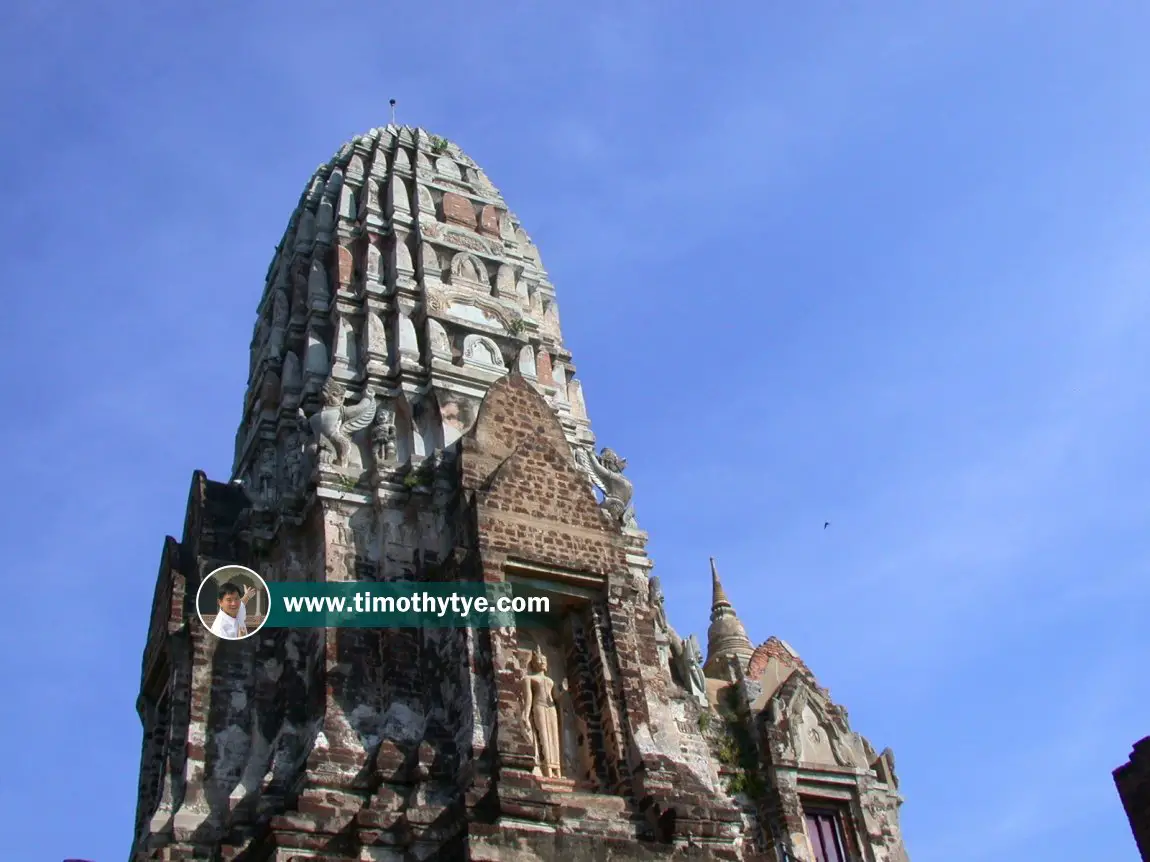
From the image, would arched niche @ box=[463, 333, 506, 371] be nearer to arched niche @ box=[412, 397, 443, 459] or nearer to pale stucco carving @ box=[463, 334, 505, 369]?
pale stucco carving @ box=[463, 334, 505, 369]

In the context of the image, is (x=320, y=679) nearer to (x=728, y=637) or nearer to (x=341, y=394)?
(x=341, y=394)

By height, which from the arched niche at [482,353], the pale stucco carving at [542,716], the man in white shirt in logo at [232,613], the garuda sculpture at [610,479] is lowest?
the pale stucco carving at [542,716]

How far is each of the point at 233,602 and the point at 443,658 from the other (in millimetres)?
3442

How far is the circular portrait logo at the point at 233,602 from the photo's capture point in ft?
57.9

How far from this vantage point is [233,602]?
1803 centimetres

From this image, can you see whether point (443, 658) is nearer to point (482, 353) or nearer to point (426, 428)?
point (426, 428)

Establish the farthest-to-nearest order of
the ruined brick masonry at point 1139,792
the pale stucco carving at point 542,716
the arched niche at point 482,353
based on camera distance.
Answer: the arched niche at point 482,353, the pale stucco carving at point 542,716, the ruined brick masonry at point 1139,792

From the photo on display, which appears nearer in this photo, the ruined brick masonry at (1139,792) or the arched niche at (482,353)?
the ruined brick masonry at (1139,792)

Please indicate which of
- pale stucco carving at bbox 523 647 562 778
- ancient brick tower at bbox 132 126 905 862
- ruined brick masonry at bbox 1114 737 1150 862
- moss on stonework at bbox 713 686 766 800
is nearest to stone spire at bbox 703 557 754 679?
ancient brick tower at bbox 132 126 905 862

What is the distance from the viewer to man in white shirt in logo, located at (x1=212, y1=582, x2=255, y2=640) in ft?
57.7

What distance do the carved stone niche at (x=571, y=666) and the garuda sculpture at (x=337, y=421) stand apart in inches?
140

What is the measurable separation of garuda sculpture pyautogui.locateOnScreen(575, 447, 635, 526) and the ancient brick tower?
0.04 metres

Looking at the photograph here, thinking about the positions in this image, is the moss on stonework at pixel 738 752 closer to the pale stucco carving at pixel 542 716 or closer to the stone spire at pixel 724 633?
the pale stucco carving at pixel 542 716

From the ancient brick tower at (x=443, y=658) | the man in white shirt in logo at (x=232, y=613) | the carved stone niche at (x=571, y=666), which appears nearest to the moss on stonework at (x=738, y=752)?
the ancient brick tower at (x=443, y=658)
